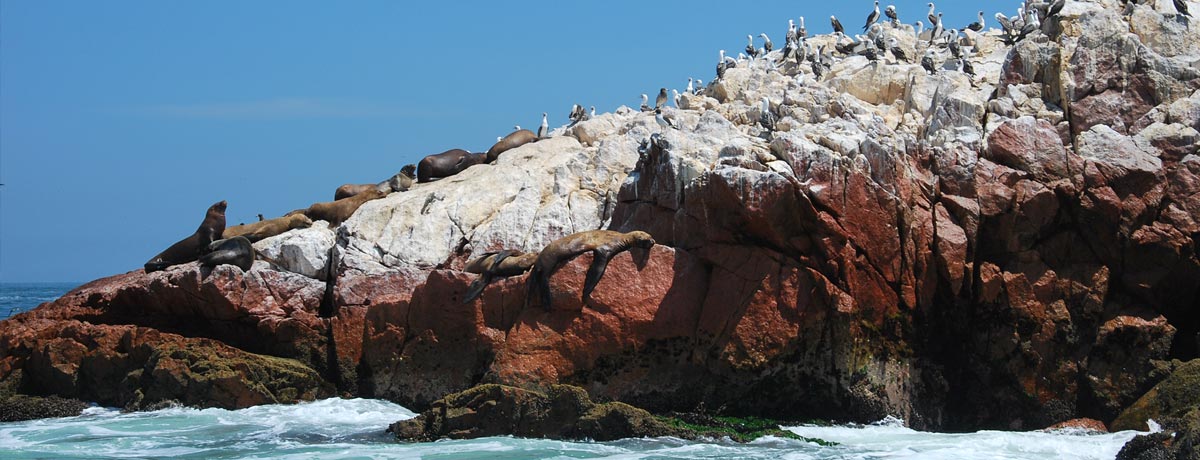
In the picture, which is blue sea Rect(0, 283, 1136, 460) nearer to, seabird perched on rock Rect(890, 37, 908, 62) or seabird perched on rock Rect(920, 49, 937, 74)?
seabird perched on rock Rect(920, 49, 937, 74)

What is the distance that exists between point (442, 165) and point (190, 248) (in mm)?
4981

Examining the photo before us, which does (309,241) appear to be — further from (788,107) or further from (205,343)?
(788,107)

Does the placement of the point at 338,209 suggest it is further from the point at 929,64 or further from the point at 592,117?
the point at 929,64

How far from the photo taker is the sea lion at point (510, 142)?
24.9m

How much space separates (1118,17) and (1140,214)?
4.36m

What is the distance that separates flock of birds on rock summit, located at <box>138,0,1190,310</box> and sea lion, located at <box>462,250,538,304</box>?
0.01m

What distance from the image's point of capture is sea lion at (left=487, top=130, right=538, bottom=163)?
24922 mm

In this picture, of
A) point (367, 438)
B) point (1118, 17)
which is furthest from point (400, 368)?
point (1118, 17)

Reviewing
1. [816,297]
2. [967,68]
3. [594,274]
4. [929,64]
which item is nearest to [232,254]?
[594,274]

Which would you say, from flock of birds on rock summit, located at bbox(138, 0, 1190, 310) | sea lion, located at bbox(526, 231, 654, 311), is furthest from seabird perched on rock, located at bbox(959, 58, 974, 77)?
sea lion, located at bbox(526, 231, 654, 311)

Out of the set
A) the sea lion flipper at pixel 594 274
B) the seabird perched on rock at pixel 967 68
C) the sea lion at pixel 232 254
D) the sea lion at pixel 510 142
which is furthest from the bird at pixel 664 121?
the sea lion at pixel 232 254

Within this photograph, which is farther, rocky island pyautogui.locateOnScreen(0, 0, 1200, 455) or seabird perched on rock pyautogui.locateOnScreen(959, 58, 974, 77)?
seabird perched on rock pyautogui.locateOnScreen(959, 58, 974, 77)

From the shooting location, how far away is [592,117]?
25.9 m

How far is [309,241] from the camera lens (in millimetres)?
20484
